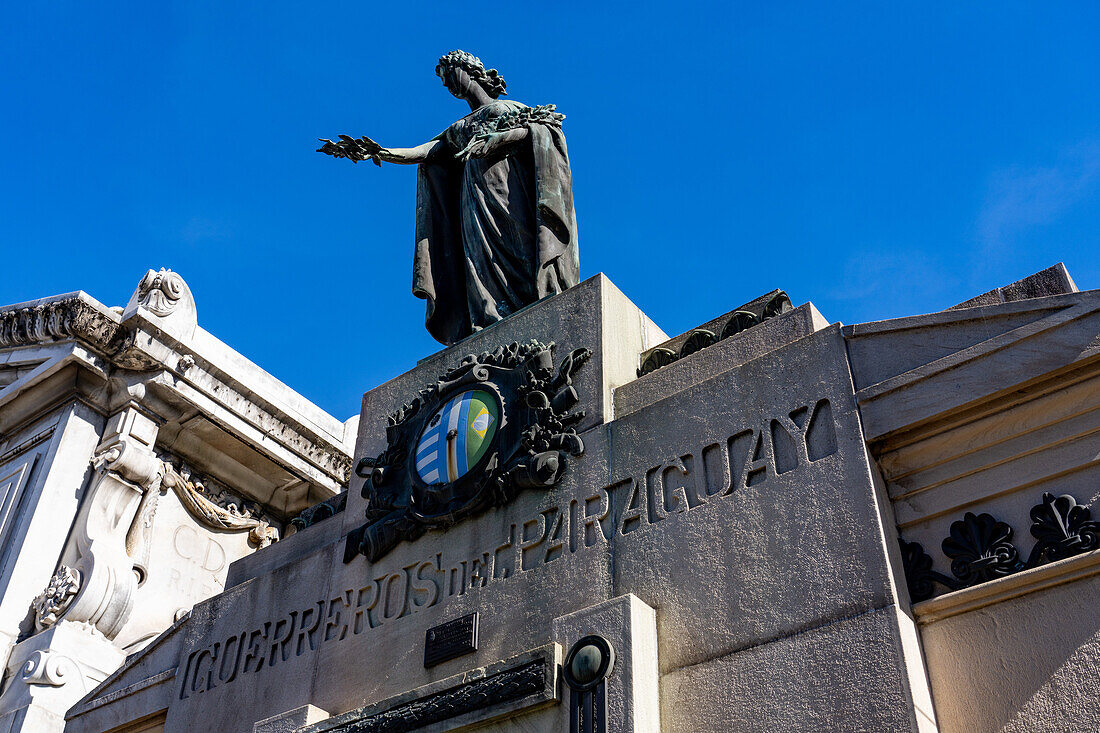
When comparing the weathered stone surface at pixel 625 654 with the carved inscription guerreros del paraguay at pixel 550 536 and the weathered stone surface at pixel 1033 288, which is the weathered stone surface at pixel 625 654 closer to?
the carved inscription guerreros del paraguay at pixel 550 536

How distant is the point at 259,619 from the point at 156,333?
19.1 ft

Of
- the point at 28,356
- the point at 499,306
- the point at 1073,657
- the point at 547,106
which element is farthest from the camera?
the point at 28,356

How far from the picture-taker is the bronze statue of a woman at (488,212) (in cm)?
905

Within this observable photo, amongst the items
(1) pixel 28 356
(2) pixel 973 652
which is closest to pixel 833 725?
(2) pixel 973 652

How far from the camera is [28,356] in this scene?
12992mm

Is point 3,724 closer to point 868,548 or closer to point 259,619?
point 259,619

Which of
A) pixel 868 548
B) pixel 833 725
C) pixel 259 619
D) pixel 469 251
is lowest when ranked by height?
pixel 833 725

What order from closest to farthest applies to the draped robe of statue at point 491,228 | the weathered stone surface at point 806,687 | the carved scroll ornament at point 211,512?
1. the weathered stone surface at point 806,687
2. the draped robe of statue at point 491,228
3. the carved scroll ornament at point 211,512

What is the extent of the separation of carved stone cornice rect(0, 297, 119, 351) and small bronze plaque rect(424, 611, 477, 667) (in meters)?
7.64

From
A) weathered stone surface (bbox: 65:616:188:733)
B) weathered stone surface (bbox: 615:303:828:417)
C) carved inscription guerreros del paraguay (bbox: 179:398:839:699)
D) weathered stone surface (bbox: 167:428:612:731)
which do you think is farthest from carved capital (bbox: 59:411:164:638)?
weathered stone surface (bbox: 615:303:828:417)

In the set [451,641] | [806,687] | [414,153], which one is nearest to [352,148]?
[414,153]

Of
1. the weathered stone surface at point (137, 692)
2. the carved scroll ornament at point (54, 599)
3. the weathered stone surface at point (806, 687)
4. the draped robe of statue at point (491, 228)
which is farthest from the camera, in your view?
the carved scroll ornament at point (54, 599)

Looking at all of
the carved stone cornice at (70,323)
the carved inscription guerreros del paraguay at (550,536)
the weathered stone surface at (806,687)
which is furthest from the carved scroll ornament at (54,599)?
the weathered stone surface at (806,687)

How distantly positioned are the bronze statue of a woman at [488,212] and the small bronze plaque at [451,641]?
2883mm
